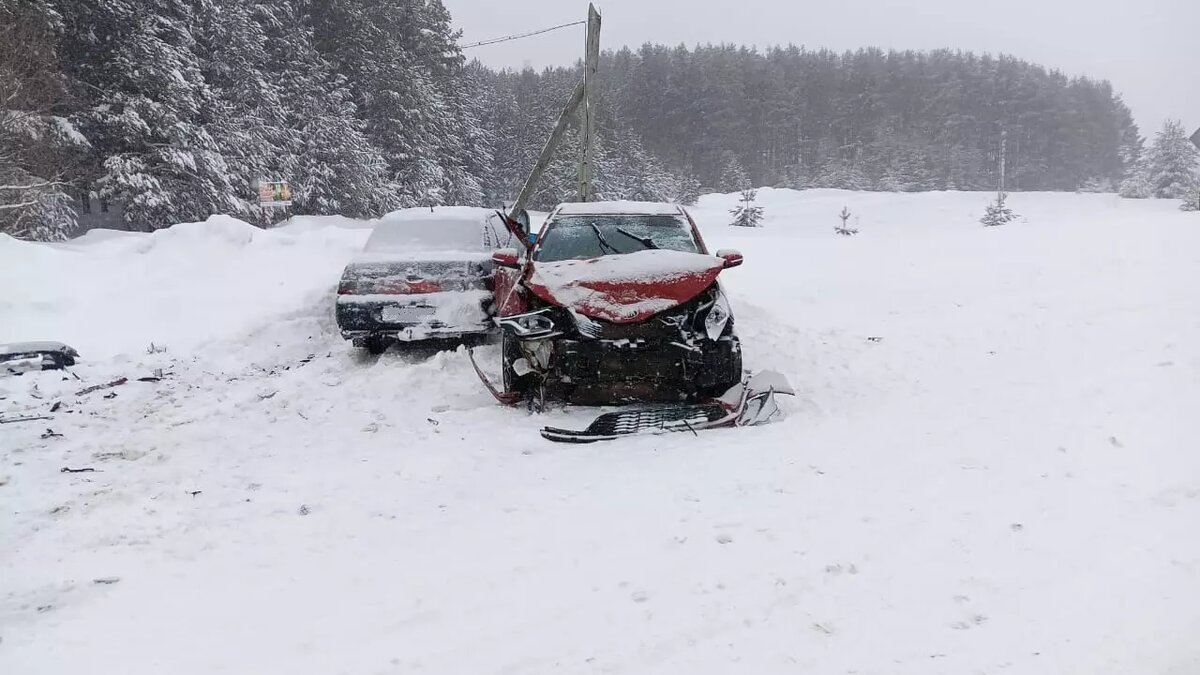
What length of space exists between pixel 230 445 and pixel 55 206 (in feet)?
55.9

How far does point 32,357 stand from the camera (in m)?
6.64

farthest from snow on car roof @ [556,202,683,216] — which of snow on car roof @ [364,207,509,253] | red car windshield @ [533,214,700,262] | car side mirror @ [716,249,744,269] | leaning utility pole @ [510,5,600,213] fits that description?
leaning utility pole @ [510,5,600,213]

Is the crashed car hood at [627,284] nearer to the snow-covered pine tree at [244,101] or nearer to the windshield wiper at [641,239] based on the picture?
the windshield wiper at [641,239]

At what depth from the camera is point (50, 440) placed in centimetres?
486

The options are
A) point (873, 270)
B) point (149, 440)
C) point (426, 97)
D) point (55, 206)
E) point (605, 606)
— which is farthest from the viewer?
point (426, 97)

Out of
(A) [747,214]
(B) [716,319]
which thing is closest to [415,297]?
(B) [716,319]

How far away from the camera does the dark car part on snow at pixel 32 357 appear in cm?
646

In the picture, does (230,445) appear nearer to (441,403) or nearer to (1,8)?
(441,403)

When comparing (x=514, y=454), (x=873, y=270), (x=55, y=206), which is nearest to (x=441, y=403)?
(x=514, y=454)

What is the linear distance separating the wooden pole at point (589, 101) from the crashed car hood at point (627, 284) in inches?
370

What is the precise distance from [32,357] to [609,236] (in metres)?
5.68

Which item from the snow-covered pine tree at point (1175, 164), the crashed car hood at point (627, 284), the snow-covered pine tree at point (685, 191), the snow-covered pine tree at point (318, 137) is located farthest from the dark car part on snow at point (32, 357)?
the snow-covered pine tree at point (1175, 164)

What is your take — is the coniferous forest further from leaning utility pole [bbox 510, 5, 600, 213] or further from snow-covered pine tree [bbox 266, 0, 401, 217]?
leaning utility pole [bbox 510, 5, 600, 213]

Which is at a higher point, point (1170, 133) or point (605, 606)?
point (1170, 133)
